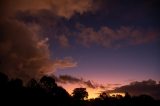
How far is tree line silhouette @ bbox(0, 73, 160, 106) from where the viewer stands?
68.7 m

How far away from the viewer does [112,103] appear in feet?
408

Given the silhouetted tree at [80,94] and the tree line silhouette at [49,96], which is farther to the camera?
the silhouetted tree at [80,94]

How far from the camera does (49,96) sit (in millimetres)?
85938

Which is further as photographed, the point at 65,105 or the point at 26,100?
the point at 65,105

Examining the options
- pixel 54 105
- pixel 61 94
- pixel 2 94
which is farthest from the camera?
pixel 61 94

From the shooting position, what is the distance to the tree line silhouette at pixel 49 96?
68688 millimetres

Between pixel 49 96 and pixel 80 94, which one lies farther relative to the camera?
pixel 80 94

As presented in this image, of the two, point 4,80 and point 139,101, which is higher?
point 4,80

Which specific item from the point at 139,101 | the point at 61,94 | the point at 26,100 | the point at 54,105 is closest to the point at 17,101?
the point at 26,100

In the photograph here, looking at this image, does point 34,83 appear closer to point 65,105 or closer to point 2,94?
point 65,105

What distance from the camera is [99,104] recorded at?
4786 inches

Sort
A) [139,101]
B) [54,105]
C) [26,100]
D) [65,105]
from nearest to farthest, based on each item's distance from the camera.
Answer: [26,100], [54,105], [65,105], [139,101]

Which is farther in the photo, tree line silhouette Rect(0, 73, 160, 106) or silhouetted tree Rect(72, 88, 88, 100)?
silhouetted tree Rect(72, 88, 88, 100)

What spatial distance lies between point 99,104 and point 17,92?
2278 inches
